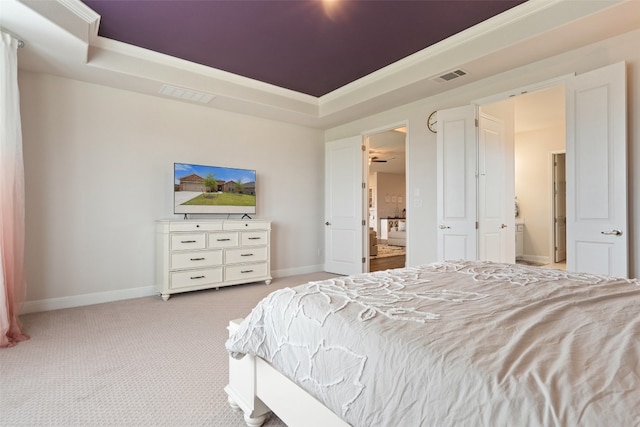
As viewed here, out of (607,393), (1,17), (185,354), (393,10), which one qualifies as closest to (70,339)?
(185,354)

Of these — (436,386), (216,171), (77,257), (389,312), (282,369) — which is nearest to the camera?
(436,386)

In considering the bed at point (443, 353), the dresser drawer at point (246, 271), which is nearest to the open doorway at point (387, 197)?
Answer: the dresser drawer at point (246, 271)

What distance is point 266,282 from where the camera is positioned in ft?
15.9

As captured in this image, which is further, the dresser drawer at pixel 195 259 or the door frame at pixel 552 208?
the door frame at pixel 552 208

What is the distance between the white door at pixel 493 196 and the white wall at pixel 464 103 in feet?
1.64

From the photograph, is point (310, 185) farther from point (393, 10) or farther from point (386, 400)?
point (386, 400)

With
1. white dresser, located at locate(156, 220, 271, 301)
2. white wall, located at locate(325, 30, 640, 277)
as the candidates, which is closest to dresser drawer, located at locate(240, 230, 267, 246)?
white dresser, located at locate(156, 220, 271, 301)

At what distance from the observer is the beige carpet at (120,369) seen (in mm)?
1720

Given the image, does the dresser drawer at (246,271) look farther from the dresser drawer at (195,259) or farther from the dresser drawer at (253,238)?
the dresser drawer at (253,238)

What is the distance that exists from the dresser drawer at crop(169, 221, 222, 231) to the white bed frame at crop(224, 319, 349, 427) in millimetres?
2642

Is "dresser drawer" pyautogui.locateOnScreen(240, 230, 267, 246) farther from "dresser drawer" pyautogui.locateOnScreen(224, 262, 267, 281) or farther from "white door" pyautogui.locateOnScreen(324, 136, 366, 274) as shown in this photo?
"white door" pyautogui.locateOnScreen(324, 136, 366, 274)

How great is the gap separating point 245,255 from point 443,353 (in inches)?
158

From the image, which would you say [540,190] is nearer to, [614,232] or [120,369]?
[614,232]

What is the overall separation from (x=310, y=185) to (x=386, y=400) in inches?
201
